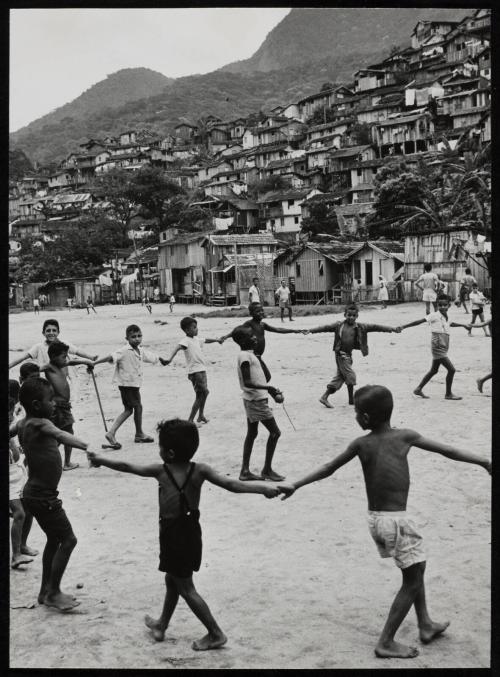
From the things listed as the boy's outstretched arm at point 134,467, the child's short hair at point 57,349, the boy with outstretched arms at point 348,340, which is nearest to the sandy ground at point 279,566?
the boy with outstretched arms at point 348,340

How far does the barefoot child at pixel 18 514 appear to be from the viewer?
4.58 m

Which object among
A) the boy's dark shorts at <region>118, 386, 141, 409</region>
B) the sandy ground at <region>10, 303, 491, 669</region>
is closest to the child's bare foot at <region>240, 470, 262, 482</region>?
the sandy ground at <region>10, 303, 491, 669</region>

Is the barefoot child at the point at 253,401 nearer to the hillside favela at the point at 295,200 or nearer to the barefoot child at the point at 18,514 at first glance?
the barefoot child at the point at 18,514

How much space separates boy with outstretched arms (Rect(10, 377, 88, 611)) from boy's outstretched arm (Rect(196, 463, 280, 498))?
1031 millimetres

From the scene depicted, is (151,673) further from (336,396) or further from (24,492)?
(336,396)

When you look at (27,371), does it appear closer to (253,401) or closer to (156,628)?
(253,401)

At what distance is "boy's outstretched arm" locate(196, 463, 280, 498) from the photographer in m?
3.49

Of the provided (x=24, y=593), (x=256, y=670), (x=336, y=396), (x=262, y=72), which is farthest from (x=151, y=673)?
(x=262, y=72)

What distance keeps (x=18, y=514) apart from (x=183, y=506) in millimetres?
1783

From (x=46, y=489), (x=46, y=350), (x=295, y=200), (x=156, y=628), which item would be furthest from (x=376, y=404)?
(x=295, y=200)

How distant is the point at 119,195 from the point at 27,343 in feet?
137

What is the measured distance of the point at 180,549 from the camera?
3479mm

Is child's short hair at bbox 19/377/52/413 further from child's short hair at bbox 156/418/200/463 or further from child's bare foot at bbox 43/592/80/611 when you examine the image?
child's bare foot at bbox 43/592/80/611

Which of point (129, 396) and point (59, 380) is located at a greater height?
point (59, 380)
